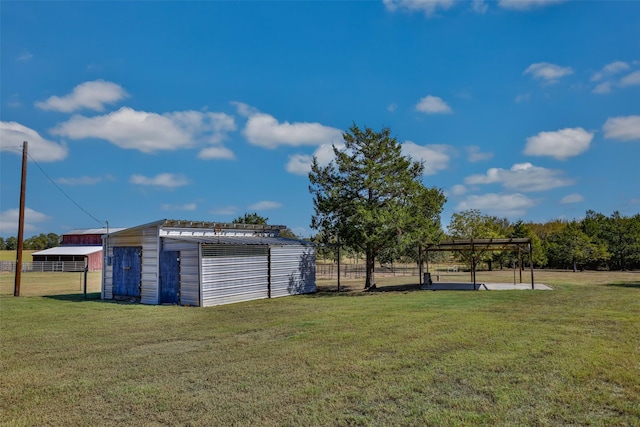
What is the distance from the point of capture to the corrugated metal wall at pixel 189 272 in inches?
731

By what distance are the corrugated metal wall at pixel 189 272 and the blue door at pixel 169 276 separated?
343 mm

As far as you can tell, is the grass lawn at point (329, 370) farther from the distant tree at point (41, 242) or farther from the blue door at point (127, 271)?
the distant tree at point (41, 242)

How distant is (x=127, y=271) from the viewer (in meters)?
21.3

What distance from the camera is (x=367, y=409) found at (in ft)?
18.3

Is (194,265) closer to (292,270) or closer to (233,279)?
(233,279)

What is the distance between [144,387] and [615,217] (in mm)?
58413

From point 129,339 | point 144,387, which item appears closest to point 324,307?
point 129,339

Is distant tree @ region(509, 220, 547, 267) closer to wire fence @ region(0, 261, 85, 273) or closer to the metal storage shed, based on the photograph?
the metal storage shed

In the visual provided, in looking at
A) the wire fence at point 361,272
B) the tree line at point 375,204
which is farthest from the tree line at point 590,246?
the tree line at point 375,204

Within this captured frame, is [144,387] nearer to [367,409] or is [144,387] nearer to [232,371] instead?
[232,371]

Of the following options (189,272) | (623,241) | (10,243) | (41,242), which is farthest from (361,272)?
(10,243)

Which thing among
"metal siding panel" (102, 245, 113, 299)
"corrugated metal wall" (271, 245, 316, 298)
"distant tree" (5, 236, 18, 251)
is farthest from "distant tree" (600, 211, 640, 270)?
"distant tree" (5, 236, 18, 251)

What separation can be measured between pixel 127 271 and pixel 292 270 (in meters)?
8.08

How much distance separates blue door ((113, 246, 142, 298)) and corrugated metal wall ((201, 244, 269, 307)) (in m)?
4.03
